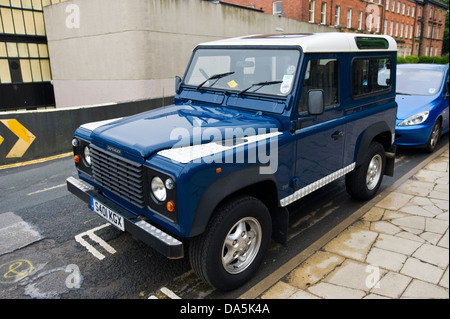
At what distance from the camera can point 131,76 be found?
1805cm

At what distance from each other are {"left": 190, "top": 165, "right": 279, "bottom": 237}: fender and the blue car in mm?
5725

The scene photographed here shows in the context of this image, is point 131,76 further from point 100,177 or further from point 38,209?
point 100,177

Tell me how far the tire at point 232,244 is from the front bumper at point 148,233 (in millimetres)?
273

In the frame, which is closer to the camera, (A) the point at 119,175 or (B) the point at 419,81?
(A) the point at 119,175

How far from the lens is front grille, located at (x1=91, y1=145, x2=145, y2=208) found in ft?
10.2

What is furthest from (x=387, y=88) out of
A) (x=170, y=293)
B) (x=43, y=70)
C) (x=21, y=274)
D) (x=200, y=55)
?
(x=43, y=70)

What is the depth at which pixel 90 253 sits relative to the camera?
4.11m

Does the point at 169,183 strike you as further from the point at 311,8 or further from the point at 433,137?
the point at 311,8

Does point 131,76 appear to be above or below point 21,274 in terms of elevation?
above

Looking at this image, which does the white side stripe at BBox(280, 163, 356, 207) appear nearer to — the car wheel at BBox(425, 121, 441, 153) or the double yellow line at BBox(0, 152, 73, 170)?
the car wheel at BBox(425, 121, 441, 153)

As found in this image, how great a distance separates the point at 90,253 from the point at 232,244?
1843 millimetres

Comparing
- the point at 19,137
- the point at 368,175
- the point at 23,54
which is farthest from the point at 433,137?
the point at 23,54

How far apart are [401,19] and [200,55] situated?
2287 inches

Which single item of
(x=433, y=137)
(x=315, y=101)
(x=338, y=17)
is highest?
(x=338, y=17)
